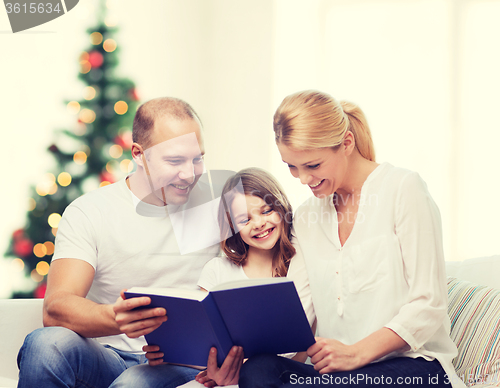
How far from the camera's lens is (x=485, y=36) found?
270cm

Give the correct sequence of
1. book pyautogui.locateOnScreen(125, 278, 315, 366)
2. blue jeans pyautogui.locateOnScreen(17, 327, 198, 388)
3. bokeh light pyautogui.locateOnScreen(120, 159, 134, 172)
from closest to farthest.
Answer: book pyautogui.locateOnScreen(125, 278, 315, 366) < blue jeans pyautogui.locateOnScreen(17, 327, 198, 388) < bokeh light pyautogui.locateOnScreen(120, 159, 134, 172)

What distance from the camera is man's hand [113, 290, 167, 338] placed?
974 mm

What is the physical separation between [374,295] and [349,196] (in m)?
0.29

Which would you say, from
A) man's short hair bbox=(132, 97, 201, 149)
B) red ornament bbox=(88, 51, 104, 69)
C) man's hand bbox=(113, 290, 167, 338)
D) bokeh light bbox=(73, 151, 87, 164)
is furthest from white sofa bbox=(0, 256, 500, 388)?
red ornament bbox=(88, 51, 104, 69)

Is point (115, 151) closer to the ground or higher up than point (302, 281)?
higher up

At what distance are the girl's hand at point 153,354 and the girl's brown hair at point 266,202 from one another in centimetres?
40

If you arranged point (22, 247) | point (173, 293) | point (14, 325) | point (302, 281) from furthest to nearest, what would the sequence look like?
point (22, 247)
point (14, 325)
point (302, 281)
point (173, 293)

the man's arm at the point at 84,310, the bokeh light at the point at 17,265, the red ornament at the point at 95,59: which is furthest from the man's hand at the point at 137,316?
the red ornament at the point at 95,59

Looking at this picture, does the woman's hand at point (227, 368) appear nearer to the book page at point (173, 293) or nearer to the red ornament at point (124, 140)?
the book page at point (173, 293)

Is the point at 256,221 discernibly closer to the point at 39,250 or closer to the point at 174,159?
the point at 174,159

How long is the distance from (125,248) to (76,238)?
0.50 ft

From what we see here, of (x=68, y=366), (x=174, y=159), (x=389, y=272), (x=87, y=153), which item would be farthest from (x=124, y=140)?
(x=389, y=272)

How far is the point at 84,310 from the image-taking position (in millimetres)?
1211

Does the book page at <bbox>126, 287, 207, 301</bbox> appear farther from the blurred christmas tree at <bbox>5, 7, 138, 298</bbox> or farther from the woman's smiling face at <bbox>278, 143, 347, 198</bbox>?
the blurred christmas tree at <bbox>5, 7, 138, 298</bbox>
